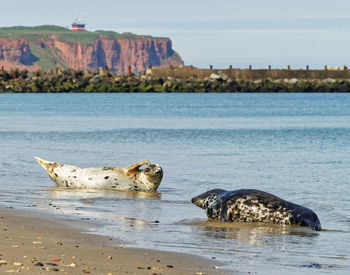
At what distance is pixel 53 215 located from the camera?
11406 millimetres

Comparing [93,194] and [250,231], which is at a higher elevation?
[250,231]

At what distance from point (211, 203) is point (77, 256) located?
477cm

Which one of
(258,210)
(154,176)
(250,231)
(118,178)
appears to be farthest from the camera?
(118,178)

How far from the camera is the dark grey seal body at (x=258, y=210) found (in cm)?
1143

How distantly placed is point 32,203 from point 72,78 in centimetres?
10914

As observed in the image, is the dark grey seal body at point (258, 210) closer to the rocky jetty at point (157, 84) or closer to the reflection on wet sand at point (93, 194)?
the reflection on wet sand at point (93, 194)

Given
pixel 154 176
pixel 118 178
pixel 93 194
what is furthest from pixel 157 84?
pixel 93 194

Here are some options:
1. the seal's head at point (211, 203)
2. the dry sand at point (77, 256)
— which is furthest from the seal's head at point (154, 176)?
the dry sand at point (77, 256)

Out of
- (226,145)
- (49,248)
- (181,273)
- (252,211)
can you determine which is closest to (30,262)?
(49,248)

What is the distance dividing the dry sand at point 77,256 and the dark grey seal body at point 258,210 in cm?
293

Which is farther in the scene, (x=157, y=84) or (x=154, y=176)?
(x=157, y=84)

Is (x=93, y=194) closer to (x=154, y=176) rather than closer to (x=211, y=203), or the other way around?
(x=154, y=176)

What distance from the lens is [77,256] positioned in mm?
7883

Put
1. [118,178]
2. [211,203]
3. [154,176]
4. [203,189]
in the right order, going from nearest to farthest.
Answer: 1. [211,203]
2. [154,176]
3. [118,178]
4. [203,189]
